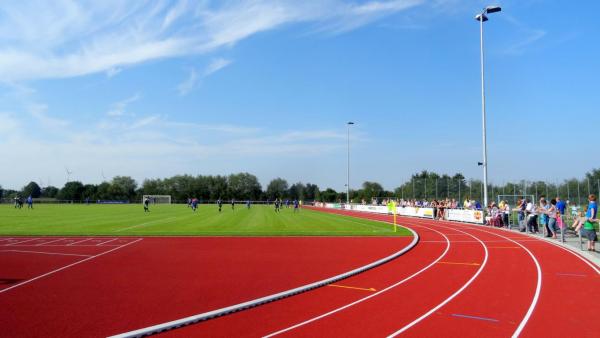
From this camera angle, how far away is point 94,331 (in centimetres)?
680

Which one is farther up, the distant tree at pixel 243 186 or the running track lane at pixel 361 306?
the distant tree at pixel 243 186

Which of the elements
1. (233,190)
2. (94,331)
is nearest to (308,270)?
(94,331)

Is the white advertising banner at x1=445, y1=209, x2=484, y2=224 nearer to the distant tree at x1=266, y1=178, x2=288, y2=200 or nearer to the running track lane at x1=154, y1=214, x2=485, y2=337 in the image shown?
the running track lane at x1=154, y1=214, x2=485, y2=337

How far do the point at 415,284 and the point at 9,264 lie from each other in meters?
11.2

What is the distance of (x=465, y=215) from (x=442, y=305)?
81.8 ft

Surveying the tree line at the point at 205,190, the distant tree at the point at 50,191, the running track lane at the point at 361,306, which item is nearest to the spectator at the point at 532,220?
the running track lane at the point at 361,306

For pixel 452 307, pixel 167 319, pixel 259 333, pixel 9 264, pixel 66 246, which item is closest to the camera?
pixel 259 333

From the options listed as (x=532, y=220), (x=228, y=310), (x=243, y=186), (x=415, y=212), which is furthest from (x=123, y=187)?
(x=228, y=310)

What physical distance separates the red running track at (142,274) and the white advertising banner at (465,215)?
1227 cm

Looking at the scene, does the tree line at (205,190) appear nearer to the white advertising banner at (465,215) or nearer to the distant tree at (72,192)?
the distant tree at (72,192)

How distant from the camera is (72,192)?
136250 mm

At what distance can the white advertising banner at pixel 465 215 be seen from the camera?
2971 cm

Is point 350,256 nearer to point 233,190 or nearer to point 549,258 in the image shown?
point 549,258

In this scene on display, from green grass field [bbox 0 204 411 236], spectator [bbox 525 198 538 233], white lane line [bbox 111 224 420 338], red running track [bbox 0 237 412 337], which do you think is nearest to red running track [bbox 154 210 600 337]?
white lane line [bbox 111 224 420 338]
